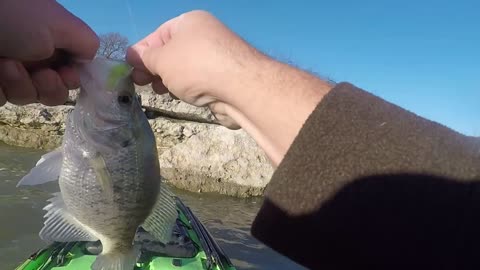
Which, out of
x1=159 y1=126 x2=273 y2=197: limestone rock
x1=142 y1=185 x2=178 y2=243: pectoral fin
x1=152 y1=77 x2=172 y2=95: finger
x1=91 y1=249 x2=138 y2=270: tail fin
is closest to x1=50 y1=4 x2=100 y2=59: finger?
x1=152 y1=77 x2=172 y2=95: finger

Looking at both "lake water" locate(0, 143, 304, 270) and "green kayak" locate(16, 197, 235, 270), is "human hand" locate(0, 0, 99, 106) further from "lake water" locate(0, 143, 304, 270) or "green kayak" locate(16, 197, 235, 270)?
"lake water" locate(0, 143, 304, 270)

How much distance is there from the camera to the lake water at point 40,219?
22.8 feet

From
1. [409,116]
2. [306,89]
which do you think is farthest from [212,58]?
[409,116]

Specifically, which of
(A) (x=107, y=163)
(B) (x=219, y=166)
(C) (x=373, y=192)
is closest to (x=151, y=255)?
(A) (x=107, y=163)

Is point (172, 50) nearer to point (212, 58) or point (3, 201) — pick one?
point (212, 58)

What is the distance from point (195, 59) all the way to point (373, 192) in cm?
108

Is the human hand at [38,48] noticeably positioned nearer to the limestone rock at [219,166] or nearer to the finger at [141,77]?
the finger at [141,77]

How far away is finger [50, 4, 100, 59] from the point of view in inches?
79.4

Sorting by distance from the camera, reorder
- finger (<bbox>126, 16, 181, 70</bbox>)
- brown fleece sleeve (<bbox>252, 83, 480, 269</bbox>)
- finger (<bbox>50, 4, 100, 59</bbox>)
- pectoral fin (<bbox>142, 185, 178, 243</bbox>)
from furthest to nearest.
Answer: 1. pectoral fin (<bbox>142, 185, 178, 243</bbox>)
2. finger (<bbox>126, 16, 181, 70</bbox>)
3. finger (<bbox>50, 4, 100, 59</bbox>)
4. brown fleece sleeve (<bbox>252, 83, 480, 269</bbox>)

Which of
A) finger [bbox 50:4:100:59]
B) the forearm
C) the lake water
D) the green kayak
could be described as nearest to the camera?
the forearm

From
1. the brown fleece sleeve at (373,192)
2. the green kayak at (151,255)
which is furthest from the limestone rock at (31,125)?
the brown fleece sleeve at (373,192)

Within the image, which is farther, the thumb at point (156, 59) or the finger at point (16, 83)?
the thumb at point (156, 59)

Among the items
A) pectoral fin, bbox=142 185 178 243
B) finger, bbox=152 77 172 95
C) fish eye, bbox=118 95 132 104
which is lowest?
pectoral fin, bbox=142 185 178 243

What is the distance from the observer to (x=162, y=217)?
2406 millimetres
